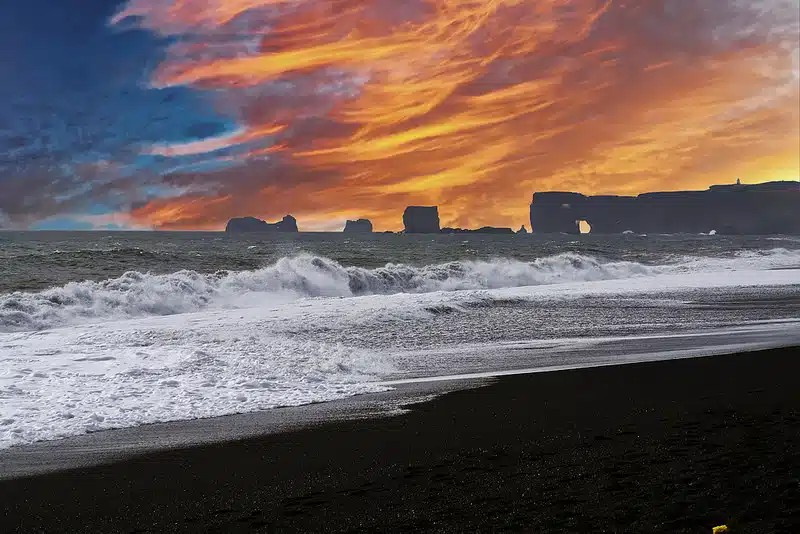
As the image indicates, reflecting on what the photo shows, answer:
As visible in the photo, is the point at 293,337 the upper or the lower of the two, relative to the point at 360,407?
upper

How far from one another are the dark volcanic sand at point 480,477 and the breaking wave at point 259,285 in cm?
1554

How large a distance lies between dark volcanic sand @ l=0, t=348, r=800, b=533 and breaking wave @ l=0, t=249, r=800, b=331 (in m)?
15.5

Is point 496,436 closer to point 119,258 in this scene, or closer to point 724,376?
point 724,376

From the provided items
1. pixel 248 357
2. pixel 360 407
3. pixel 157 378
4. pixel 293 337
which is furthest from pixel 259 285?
pixel 360 407

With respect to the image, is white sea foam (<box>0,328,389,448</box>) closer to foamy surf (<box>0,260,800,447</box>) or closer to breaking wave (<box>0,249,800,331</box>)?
foamy surf (<box>0,260,800,447</box>)

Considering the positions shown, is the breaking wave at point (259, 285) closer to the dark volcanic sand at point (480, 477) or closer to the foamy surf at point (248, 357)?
the foamy surf at point (248, 357)

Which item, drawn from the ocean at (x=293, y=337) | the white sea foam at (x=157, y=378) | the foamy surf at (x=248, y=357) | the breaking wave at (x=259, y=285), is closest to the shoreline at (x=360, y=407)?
the ocean at (x=293, y=337)

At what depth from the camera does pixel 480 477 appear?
5.47m

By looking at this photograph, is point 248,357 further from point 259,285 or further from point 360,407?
point 259,285

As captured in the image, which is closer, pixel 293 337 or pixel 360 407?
pixel 360 407

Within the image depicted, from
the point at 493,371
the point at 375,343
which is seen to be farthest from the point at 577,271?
the point at 493,371

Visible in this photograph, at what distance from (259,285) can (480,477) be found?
2565 cm

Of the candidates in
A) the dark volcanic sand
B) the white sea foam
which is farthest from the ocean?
the dark volcanic sand

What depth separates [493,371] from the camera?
11.2m
